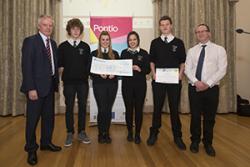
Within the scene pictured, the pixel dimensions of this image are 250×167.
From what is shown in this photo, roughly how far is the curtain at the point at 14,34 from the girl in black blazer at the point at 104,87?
2.52 m

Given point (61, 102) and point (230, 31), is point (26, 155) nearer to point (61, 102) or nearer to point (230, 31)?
point (61, 102)

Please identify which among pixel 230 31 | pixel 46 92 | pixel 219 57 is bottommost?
pixel 46 92

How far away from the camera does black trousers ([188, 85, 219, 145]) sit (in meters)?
3.16

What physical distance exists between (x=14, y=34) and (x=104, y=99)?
2929mm

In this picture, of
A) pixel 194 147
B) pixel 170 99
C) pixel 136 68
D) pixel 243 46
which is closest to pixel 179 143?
pixel 194 147

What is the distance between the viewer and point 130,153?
10.5 ft

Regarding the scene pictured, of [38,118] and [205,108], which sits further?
[205,108]

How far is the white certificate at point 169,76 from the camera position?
335cm

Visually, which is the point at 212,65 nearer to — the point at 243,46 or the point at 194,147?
the point at 194,147

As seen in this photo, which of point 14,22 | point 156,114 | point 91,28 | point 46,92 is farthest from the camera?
point 91,28

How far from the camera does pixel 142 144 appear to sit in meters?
3.58

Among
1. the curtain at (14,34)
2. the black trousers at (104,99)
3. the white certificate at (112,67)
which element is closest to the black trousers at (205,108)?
the white certificate at (112,67)

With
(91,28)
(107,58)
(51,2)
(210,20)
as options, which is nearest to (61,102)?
(91,28)

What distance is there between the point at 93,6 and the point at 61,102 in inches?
83.6
